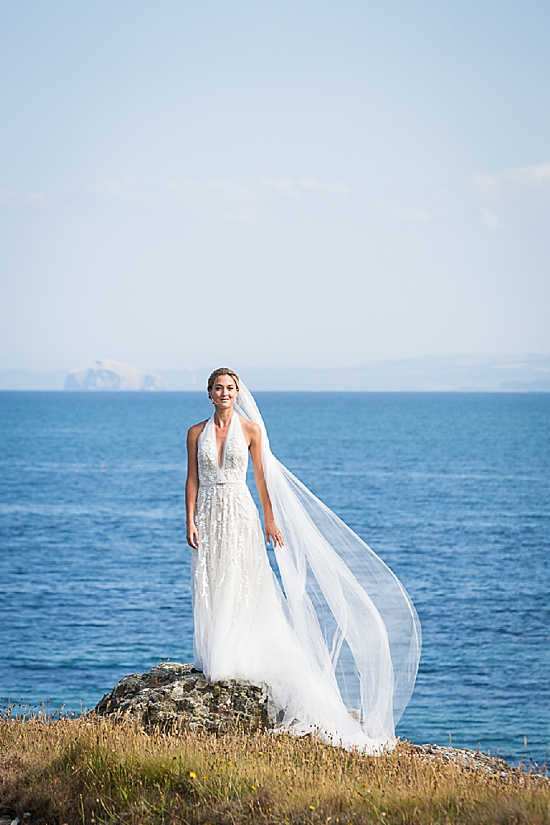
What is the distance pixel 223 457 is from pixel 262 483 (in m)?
0.52

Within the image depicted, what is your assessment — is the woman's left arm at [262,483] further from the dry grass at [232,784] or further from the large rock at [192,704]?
the dry grass at [232,784]

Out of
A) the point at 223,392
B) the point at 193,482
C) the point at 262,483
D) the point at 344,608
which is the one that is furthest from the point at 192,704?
the point at 223,392

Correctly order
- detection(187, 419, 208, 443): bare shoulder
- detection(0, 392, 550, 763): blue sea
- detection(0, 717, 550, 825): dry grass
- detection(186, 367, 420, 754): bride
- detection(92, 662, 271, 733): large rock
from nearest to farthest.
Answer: detection(0, 717, 550, 825): dry grass, detection(92, 662, 271, 733): large rock, detection(186, 367, 420, 754): bride, detection(187, 419, 208, 443): bare shoulder, detection(0, 392, 550, 763): blue sea

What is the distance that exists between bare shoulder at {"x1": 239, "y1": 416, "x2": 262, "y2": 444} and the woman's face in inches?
9.8

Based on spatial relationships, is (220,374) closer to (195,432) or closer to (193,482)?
(195,432)

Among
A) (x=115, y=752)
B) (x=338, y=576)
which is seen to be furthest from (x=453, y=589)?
(x=115, y=752)

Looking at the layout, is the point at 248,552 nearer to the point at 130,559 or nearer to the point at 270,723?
the point at 270,723

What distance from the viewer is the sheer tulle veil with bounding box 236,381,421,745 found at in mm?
8312

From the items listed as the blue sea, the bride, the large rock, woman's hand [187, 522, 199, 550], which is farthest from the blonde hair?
the blue sea

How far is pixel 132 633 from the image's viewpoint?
30234 millimetres

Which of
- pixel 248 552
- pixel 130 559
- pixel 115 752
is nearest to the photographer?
pixel 115 752

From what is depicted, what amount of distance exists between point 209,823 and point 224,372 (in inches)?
171

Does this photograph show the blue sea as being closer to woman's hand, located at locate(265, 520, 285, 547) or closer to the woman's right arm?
woman's hand, located at locate(265, 520, 285, 547)

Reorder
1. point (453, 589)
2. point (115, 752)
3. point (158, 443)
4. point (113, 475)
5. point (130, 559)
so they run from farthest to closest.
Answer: point (158, 443) → point (113, 475) → point (130, 559) → point (453, 589) → point (115, 752)
